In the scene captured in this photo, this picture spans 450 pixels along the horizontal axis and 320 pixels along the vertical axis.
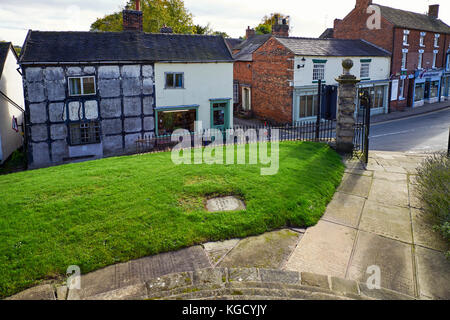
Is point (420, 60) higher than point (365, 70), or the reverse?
point (420, 60)

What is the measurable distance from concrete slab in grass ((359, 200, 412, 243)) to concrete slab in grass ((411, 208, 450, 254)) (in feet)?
0.47

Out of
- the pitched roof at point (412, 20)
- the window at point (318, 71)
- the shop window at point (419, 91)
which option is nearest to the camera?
the window at point (318, 71)

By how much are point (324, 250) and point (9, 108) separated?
22.3 metres

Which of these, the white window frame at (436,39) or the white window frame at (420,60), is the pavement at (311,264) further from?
the white window frame at (436,39)

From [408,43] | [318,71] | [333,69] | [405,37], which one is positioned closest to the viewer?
[318,71]

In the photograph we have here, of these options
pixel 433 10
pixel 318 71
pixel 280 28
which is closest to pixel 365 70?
pixel 318 71

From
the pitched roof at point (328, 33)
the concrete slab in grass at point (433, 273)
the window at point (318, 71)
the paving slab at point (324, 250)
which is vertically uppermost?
the pitched roof at point (328, 33)

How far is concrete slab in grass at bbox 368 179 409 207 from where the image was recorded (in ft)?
30.1

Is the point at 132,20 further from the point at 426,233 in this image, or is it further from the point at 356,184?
the point at 426,233

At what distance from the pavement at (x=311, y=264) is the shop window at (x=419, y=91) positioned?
32.5 meters

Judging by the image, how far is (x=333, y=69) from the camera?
27.4 metres

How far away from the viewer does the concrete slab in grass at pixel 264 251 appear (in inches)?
245

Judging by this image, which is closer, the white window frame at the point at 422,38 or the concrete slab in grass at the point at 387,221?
the concrete slab in grass at the point at 387,221

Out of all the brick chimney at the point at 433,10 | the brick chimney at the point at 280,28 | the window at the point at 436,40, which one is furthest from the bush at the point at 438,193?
the brick chimney at the point at 433,10
